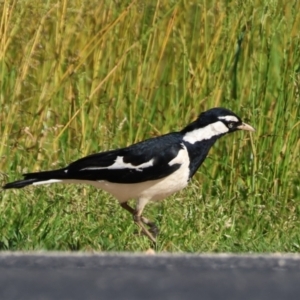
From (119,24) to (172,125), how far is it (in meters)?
0.86

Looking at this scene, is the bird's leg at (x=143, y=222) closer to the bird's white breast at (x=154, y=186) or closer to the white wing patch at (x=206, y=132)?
the bird's white breast at (x=154, y=186)

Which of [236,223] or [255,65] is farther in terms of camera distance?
[255,65]

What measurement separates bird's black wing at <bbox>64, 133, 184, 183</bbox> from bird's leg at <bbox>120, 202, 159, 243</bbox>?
9.3 inches

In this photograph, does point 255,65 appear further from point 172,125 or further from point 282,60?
point 172,125

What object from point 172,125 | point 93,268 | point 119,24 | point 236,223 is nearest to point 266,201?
point 236,223

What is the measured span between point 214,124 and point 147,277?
3962mm

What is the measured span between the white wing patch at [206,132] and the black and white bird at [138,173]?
6 cm

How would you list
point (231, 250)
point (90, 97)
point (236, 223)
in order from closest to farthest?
point (231, 250) < point (236, 223) < point (90, 97)

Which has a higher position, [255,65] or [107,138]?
[255,65]

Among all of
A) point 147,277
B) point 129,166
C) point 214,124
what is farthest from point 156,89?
point 147,277

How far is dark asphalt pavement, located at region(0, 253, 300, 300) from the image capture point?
350cm

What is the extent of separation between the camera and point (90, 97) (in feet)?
26.5

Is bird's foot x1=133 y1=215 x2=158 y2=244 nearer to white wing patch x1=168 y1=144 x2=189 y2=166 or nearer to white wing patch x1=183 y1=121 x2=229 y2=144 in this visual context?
white wing patch x1=168 y1=144 x2=189 y2=166

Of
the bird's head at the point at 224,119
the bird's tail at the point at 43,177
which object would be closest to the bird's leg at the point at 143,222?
the bird's tail at the point at 43,177
